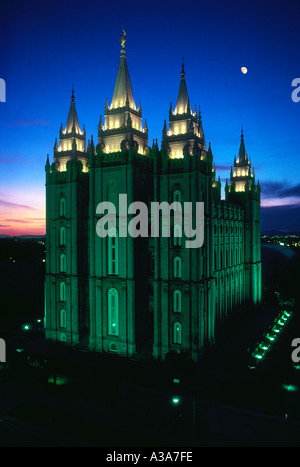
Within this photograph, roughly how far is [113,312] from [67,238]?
1080 cm

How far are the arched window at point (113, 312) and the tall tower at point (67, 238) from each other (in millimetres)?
5220

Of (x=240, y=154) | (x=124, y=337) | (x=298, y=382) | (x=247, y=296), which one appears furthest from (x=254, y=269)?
(x=124, y=337)

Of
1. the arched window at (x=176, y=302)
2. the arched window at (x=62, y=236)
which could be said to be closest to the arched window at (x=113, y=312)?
the arched window at (x=176, y=302)

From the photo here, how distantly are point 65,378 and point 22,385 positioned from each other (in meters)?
4.18

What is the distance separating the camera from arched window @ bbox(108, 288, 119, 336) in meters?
38.1

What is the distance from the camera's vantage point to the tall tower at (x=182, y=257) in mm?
35375

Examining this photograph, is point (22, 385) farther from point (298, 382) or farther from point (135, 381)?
point (298, 382)

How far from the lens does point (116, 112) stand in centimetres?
3972

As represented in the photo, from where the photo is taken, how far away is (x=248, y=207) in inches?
2333

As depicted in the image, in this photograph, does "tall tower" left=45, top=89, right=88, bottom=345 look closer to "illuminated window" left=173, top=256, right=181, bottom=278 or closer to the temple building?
the temple building

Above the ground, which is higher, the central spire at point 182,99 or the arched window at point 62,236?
the central spire at point 182,99

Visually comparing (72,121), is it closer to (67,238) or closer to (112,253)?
(67,238)

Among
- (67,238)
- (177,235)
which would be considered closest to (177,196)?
(177,235)

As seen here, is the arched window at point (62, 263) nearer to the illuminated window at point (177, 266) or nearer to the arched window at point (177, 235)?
the illuminated window at point (177, 266)
